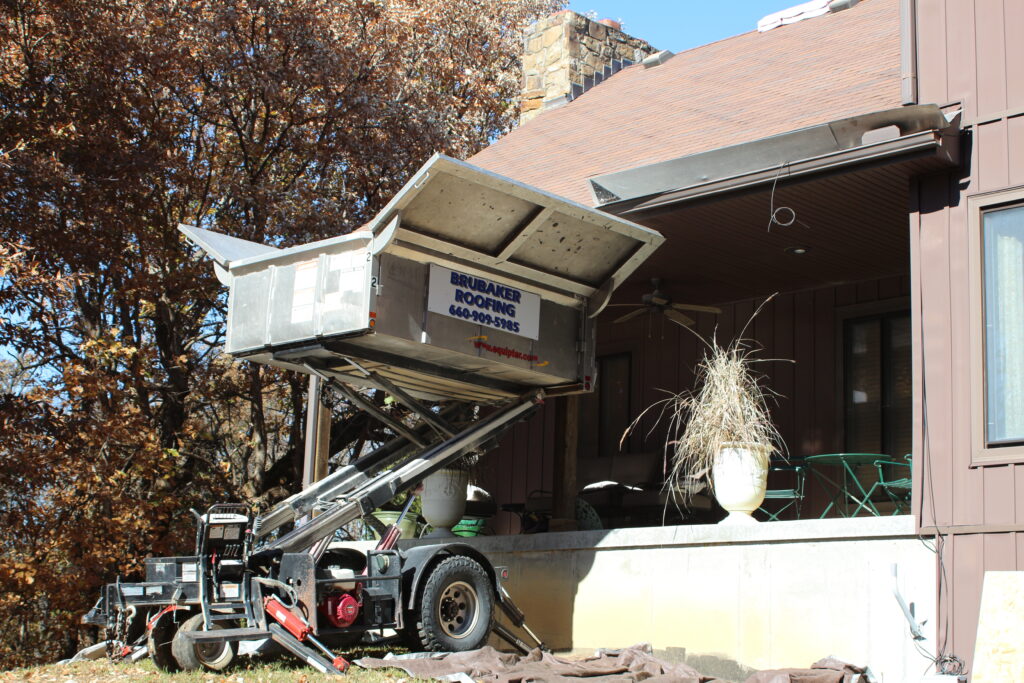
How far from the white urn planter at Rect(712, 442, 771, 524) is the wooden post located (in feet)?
7.93

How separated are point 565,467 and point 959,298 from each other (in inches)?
177

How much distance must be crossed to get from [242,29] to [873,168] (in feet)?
40.6

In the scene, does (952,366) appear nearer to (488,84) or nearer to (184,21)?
(184,21)

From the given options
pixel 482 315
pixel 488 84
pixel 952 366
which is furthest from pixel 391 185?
pixel 952 366

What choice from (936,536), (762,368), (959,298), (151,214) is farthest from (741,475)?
(151,214)

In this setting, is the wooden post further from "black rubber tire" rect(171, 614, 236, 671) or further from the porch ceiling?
"black rubber tire" rect(171, 614, 236, 671)

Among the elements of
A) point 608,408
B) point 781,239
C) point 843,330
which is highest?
point 781,239

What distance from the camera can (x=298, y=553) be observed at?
8.24m

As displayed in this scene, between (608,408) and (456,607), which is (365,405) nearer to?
(456,607)

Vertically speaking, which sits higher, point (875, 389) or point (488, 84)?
point (488, 84)

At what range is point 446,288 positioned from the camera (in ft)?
29.3

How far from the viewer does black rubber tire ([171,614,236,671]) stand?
7.50 metres

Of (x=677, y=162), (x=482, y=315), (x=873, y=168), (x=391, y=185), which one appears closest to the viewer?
(x=873, y=168)

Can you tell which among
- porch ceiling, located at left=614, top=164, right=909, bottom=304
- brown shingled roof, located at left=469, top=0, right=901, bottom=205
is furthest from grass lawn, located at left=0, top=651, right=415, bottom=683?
brown shingled roof, located at left=469, top=0, right=901, bottom=205
